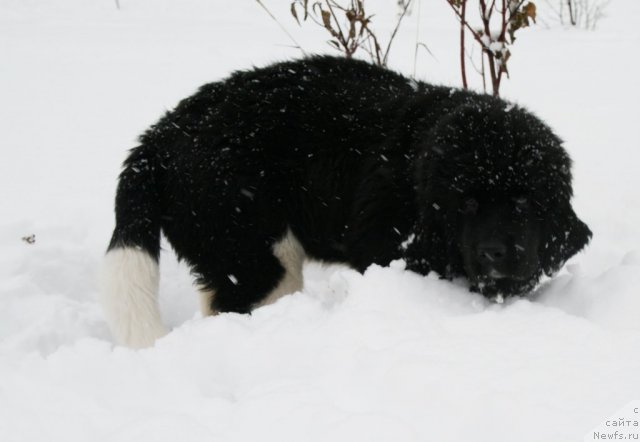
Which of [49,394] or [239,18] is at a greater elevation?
[239,18]

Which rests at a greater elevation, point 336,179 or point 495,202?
point 336,179

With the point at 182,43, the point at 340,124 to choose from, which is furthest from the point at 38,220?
the point at 182,43

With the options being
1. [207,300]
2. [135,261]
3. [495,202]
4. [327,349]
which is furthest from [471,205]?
[135,261]

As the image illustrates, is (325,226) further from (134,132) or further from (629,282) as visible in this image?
(134,132)

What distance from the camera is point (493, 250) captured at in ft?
9.77

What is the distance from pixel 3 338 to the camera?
392 cm

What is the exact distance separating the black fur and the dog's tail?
0.01 metres

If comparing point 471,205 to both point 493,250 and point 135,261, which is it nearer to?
point 493,250

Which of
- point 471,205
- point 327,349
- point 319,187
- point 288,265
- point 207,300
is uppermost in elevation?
point 319,187

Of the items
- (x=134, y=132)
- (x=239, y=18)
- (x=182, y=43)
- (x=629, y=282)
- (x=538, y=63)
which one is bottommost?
(x=629, y=282)

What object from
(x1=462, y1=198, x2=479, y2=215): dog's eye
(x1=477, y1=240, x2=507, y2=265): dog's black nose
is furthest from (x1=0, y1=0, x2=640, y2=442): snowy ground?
(x1=462, y1=198, x2=479, y2=215): dog's eye

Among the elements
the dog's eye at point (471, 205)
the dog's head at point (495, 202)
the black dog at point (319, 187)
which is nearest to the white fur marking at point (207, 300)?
the black dog at point (319, 187)

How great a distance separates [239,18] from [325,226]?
40.4ft

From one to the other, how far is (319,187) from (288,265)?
1.62 feet
